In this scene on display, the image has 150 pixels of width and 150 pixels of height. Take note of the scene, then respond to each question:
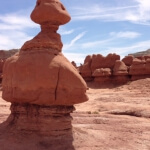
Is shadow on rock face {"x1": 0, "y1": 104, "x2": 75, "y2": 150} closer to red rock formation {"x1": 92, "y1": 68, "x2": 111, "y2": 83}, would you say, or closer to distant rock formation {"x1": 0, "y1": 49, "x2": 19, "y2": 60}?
red rock formation {"x1": 92, "y1": 68, "x2": 111, "y2": 83}

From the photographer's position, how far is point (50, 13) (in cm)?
912

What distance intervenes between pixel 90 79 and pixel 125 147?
25.3 m

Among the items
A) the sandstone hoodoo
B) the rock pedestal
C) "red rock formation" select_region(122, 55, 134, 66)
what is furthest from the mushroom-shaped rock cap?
"red rock formation" select_region(122, 55, 134, 66)

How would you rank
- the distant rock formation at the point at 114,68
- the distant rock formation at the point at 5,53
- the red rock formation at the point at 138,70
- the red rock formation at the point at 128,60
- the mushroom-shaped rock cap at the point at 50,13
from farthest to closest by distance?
1. the distant rock formation at the point at 5,53
2. the red rock formation at the point at 128,60
3. the distant rock formation at the point at 114,68
4. the red rock formation at the point at 138,70
5. the mushroom-shaped rock cap at the point at 50,13

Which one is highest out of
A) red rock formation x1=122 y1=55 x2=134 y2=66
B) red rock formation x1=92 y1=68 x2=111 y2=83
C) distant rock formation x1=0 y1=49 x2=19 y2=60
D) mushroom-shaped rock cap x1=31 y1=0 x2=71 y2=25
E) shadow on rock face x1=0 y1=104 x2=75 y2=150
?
distant rock formation x1=0 y1=49 x2=19 y2=60

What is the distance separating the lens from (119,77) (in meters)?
31.6

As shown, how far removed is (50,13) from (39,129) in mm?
3631

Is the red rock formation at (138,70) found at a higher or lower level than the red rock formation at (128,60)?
lower

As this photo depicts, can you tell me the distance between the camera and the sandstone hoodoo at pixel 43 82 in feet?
27.7

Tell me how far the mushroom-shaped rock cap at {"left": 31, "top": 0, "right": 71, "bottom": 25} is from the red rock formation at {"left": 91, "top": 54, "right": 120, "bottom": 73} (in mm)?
23873

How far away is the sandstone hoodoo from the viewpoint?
844 cm

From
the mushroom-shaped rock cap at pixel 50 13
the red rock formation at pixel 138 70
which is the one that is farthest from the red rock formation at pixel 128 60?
the mushroom-shaped rock cap at pixel 50 13

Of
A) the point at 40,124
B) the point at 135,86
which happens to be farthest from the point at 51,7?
the point at 135,86

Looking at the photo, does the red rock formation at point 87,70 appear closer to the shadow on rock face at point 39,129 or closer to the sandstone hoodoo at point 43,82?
the sandstone hoodoo at point 43,82
